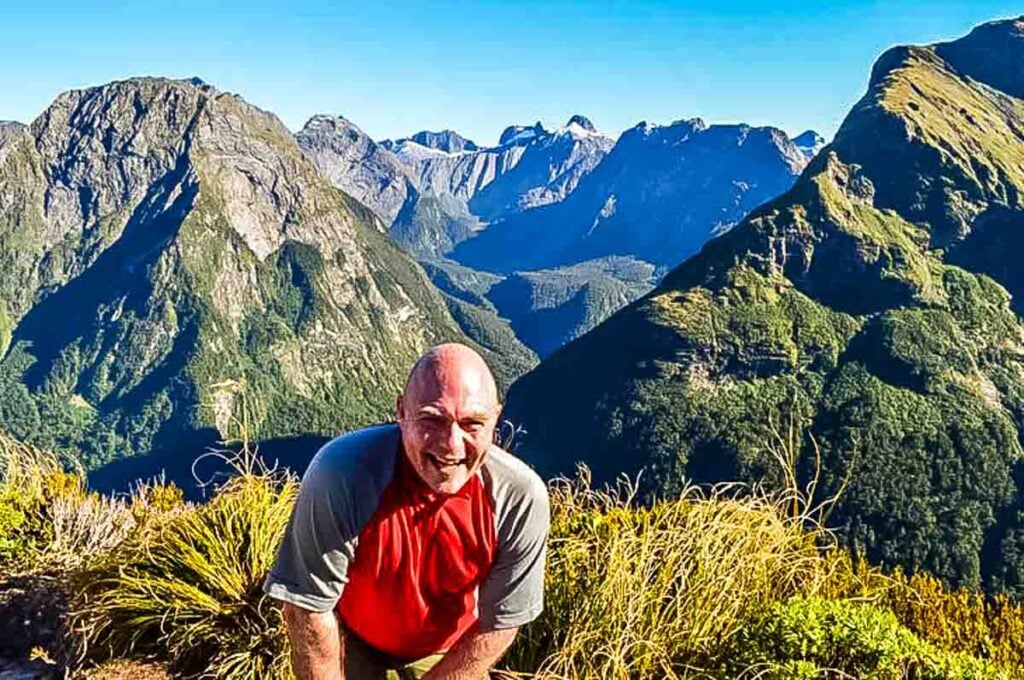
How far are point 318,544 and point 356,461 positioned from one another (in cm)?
32

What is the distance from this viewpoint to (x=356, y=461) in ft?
10.2

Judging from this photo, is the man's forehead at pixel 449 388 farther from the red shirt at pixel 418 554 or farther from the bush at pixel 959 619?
the bush at pixel 959 619

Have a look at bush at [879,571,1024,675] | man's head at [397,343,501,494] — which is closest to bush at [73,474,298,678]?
man's head at [397,343,501,494]

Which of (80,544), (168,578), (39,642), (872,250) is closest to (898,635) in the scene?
(168,578)

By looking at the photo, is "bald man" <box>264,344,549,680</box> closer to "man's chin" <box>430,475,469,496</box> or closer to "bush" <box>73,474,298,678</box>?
"man's chin" <box>430,475,469,496</box>

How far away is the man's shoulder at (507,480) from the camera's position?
3264mm

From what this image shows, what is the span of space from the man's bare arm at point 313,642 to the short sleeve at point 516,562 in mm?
569

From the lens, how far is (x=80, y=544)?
6.98 metres

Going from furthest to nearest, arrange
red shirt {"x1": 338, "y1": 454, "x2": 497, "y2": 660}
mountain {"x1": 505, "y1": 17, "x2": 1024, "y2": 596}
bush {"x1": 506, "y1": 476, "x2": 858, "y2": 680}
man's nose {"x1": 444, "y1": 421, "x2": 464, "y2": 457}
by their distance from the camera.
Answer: mountain {"x1": 505, "y1": 17, "x2": 1024, "y2": 596} < bush {"x1": 506, "y1": 476, "x2": 858, "y2": 680} < red shirt {"x1": 338, "y1": 454, "x2": 497, "y2": 660} < man's nose {"x1": 444, "y1": 421, "x2": 464, "y2": 457}

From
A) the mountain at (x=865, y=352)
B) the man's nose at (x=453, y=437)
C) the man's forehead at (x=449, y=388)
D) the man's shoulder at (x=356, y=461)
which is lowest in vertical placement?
the mountain at (x=865, y=352)

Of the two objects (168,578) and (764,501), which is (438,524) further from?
(764,501)

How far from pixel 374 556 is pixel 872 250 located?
176 meters

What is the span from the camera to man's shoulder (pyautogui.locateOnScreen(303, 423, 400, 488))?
3076mm

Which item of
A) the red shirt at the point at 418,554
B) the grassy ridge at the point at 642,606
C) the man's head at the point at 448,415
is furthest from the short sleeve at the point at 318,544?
the grassy ridge at the point at 642,606
